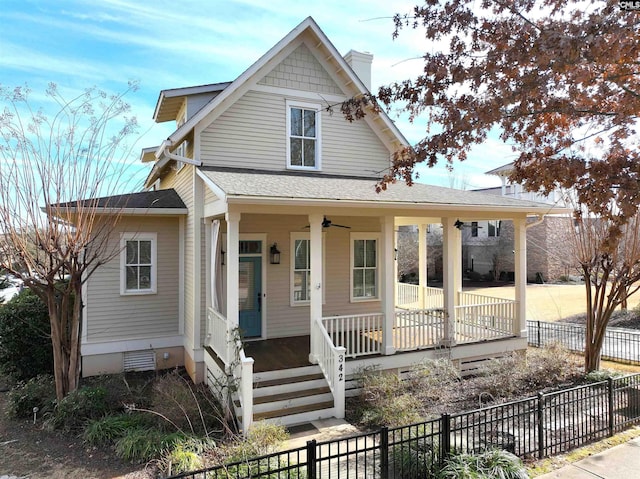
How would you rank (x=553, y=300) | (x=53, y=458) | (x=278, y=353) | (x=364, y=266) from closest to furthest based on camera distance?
(x=53, y=458) < (x=278, y=353) < (x=364, y=266) < (x=553, y=300)

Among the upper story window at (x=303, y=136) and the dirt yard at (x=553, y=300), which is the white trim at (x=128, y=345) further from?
the dirt yard at (x=553, y=300)

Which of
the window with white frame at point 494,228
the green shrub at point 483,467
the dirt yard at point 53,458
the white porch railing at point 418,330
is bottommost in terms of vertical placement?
the dirt yard at point 53,458

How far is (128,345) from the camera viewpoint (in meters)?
10.6

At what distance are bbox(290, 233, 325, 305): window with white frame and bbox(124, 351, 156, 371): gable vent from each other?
3.99m

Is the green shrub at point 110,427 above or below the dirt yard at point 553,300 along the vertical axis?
below

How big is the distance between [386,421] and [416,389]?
160 cm

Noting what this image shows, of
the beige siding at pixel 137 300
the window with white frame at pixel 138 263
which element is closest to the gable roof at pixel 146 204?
the beige siding at pixel 137 300

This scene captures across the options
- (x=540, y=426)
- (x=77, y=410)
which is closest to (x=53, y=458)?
(x=77, y=410)

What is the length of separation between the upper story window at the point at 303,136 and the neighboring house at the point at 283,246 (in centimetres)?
3

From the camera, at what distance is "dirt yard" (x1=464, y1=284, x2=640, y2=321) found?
18.5 meters

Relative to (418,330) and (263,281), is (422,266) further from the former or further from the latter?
(263,281)

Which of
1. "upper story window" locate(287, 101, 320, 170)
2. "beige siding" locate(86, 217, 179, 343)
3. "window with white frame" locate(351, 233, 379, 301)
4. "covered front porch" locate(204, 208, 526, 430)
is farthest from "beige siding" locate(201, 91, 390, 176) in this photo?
"beige siding" locate(86, 217, 179, 343)

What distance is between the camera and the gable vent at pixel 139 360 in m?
10.6

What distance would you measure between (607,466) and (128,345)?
10.2 m
